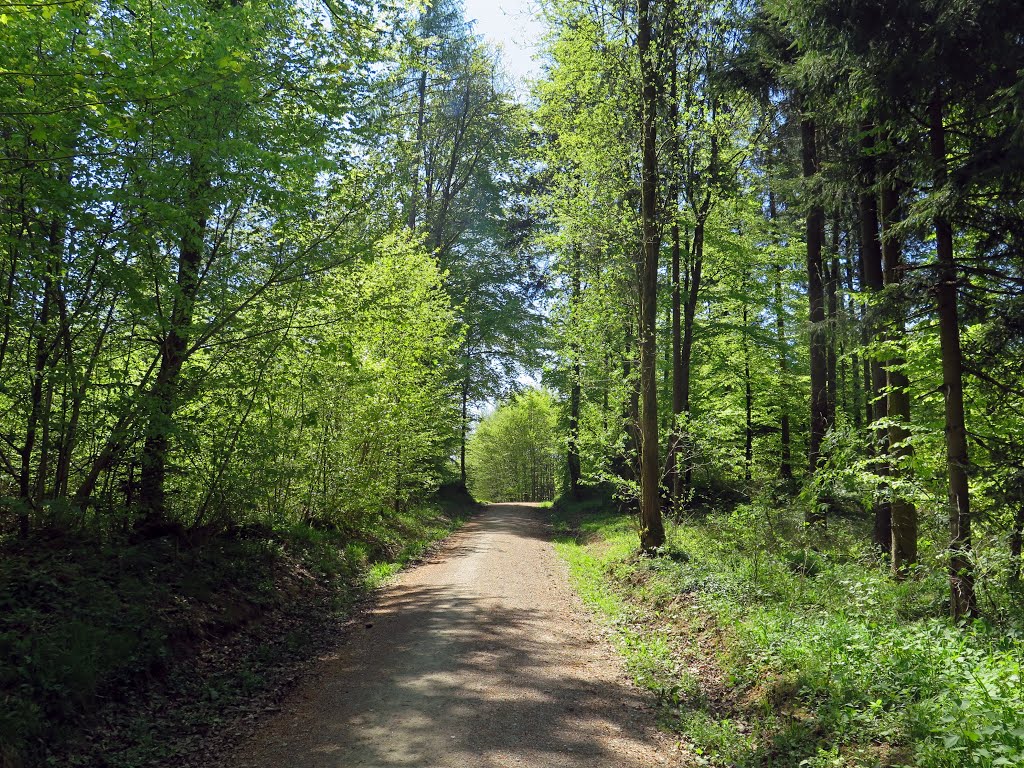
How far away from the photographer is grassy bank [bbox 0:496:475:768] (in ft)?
16.1

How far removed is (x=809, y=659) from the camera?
5672mm

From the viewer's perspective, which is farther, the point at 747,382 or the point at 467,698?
the point at 747,382

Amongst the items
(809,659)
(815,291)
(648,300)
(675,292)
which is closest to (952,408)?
(809,659)

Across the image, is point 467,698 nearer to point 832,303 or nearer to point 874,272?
point 874,272

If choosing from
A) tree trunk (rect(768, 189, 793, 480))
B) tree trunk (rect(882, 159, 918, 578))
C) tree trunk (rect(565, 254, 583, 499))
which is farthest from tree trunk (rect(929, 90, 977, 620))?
tree trunk (rect(768, 189, 793, 480))

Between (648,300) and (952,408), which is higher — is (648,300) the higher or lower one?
the higher one

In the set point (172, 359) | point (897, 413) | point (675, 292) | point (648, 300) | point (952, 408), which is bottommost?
point (952, 408)

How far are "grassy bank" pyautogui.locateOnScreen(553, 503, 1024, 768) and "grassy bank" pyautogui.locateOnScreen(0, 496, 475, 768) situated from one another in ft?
14.1

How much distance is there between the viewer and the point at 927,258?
1128cm

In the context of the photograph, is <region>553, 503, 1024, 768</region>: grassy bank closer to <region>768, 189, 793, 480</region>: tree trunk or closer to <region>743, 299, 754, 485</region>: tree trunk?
<region>743, 299, 754, 485</region>: tree trunk

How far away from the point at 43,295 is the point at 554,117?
1025 cm

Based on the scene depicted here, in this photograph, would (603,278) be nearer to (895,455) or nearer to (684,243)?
(684,243)

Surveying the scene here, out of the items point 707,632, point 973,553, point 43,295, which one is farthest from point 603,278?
point 43,295

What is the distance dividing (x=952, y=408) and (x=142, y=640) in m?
8.56
